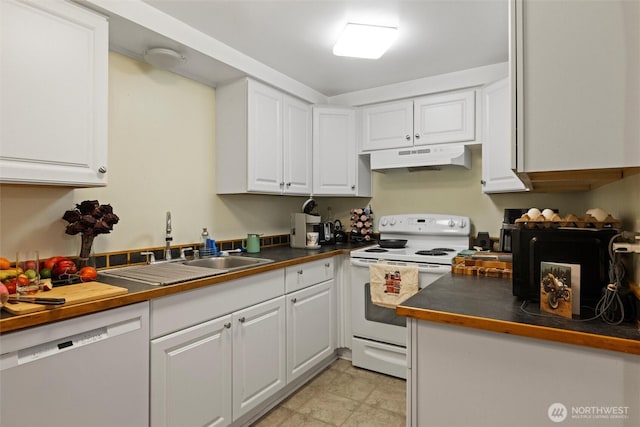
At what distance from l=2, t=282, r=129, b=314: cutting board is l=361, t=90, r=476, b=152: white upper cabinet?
2.35 meters

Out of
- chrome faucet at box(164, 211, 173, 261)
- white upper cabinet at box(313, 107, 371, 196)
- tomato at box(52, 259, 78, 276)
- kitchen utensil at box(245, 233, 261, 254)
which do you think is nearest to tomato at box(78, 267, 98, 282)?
tomato at box(52, 259, 78, 276)

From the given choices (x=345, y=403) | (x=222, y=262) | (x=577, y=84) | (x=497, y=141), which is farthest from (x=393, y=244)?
(x=577, y=84)

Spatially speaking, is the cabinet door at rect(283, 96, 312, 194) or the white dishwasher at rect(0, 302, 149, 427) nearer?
the white dishwasher at rect(0, 302, 149, 427)

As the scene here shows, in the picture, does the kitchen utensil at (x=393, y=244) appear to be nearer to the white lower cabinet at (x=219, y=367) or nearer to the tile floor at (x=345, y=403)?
the tile floor at (x=345, y=403)

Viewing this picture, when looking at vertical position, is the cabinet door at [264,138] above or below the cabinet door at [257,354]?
above

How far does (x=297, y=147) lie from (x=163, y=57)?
121cm

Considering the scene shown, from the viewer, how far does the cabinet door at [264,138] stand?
2508 mm

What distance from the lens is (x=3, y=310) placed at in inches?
44.4

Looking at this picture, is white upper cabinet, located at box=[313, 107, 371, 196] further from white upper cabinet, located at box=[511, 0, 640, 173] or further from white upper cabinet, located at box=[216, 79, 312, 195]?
white upper cabinet, located at box=[511, 0, 640, 173]

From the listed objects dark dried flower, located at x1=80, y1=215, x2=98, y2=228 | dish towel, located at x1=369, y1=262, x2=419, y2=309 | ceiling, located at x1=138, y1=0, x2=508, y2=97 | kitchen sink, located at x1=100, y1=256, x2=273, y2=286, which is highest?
ceiling, located at x1=138, y1=0, x2=508, y2=97

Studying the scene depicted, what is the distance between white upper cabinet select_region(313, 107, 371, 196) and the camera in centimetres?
312

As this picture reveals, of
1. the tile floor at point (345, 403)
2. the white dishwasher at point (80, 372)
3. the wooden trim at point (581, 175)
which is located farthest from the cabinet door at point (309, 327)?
the wooden trim at point (581, 175)

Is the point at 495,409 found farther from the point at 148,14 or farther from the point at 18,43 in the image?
the point at 148,14

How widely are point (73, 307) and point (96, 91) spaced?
1000 mm
